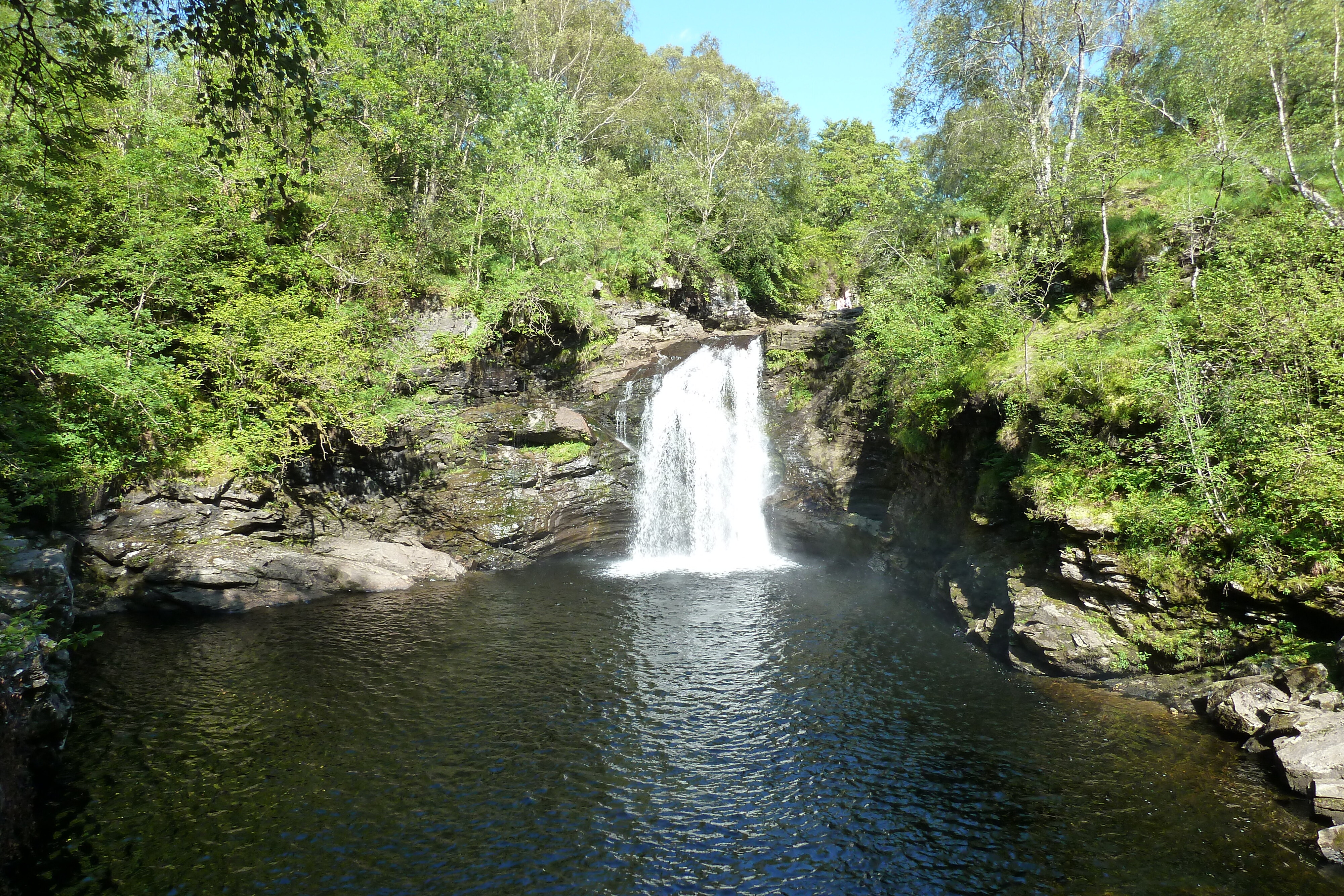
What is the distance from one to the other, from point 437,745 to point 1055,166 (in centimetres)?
2464

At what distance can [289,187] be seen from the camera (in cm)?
2236

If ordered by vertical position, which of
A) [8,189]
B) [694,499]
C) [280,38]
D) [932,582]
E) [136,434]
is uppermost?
[8,189]

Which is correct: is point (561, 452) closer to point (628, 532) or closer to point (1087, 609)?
point (628, 532)

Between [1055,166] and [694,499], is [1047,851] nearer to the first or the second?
[694,499]

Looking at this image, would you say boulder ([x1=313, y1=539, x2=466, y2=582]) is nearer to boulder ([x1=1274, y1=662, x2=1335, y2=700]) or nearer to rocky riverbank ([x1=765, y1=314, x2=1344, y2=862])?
rocky riverbank ([x1=765, y1=314, x2=1344, y2=862])

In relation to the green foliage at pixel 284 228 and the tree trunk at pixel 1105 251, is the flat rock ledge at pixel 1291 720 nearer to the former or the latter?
the tree trunk at pixel 1105 251

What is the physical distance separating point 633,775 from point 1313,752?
966cm

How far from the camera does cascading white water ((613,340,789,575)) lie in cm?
2517

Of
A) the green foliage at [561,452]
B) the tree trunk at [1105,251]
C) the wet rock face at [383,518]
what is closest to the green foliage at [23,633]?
the wet rock face at [383,518]

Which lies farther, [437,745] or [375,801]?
[437,745]

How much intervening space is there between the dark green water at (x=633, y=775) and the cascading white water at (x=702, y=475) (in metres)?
9.37

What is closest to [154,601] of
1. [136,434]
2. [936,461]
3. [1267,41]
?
[136,434]

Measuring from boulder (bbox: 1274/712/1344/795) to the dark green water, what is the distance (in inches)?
17.2

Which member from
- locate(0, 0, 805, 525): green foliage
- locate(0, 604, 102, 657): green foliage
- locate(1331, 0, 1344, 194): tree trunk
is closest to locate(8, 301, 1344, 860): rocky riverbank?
locate(0, 604, 102, 657): green foliage
